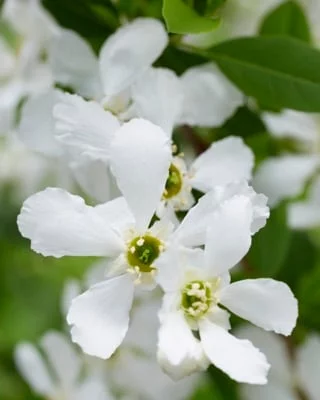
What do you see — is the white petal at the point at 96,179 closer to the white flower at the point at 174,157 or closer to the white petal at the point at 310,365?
the white flower at the point at 174,157

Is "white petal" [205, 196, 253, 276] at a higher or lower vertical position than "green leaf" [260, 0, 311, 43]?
higher

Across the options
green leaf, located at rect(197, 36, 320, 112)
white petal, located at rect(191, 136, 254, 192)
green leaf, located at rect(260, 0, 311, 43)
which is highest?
green leaf, located at rect(197, 36, 320, 112)

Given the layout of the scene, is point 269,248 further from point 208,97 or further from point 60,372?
point 60,372

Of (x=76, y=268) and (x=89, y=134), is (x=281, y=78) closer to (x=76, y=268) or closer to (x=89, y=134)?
(x=89, y=134)

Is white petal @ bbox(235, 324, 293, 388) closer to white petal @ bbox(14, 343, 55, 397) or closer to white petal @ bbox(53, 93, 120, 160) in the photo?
white petal @ bbox(14, 343, 55, 397)

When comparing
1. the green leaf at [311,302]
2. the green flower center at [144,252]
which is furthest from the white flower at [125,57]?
the green leaf at [311,302]

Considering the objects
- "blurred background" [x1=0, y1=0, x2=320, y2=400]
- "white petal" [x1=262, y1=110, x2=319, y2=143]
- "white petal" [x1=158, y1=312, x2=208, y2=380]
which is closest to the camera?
"white petal" [x1=158, y1=312, x2=208, y2=380]

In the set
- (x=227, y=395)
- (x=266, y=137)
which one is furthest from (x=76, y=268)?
(x=266, y=137)

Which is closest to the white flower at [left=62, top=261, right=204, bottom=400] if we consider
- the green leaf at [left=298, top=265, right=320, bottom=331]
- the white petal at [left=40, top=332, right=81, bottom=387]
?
the white petal at [left=40, top=332, right=81, bottom=387]
